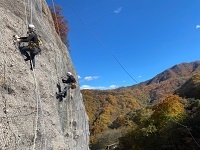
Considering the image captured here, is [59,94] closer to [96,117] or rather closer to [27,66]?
[27,66]

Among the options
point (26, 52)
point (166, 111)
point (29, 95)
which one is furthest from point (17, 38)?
point (166, 111)

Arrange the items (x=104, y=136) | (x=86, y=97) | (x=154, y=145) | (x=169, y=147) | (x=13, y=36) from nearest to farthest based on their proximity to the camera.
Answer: (x=13, y=36)
(x=169, y=147)
(x=154, y=145)
(x=104, y=136)
(x=86, y=97)

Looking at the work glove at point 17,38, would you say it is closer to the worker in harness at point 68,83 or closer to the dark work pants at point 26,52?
the dark work pants at point 26,52

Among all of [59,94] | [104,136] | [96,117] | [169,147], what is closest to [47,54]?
[59,94]

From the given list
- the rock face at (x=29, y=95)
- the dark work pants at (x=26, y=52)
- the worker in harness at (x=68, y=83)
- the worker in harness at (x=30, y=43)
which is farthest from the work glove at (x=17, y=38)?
the worker in harness at (x=68, y=83)

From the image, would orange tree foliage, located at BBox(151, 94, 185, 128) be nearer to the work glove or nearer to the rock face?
the rock face

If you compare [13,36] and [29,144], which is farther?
[13,36]

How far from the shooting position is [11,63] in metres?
11.4

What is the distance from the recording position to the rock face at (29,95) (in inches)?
402

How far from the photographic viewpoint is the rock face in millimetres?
10211

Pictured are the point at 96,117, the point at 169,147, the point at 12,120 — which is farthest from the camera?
the point at 96,117

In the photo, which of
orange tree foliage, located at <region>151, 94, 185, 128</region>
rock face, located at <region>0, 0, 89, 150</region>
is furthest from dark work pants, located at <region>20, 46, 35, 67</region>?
orange tree foliage, located at <region>151, 94, 185, 128</region>

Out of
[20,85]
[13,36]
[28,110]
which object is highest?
[13,36]

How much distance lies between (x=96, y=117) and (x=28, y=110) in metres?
113
